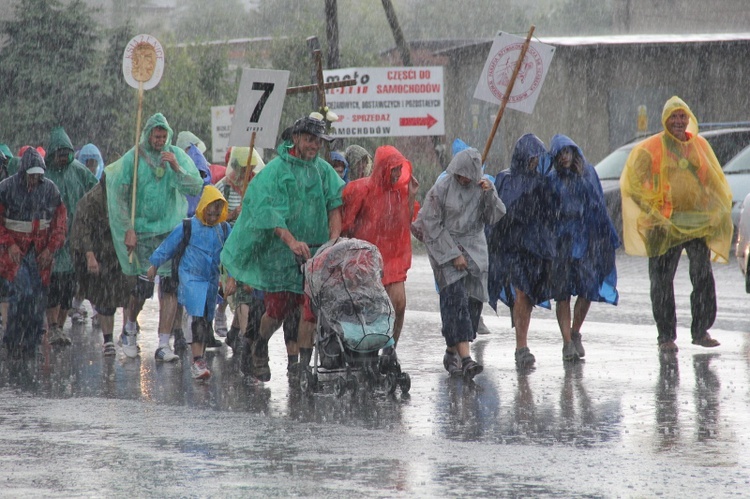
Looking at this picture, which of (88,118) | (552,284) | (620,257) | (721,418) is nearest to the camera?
(721,418)

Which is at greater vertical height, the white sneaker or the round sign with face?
the round sign with face

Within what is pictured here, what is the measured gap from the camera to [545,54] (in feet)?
40.2

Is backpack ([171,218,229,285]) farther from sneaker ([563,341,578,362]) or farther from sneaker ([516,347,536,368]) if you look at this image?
sneaker ([563,341,578,362])

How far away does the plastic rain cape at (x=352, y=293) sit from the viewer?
8750 millimetres

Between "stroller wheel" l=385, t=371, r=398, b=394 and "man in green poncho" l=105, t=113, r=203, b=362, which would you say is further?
"man in green poncho" l=105, t=113, r=203, b=362

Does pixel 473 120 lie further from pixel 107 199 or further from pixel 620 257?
pixel 107 199

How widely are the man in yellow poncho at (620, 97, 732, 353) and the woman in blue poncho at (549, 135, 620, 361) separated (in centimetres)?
53

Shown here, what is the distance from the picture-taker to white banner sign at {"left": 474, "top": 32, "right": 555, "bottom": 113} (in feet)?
39.8

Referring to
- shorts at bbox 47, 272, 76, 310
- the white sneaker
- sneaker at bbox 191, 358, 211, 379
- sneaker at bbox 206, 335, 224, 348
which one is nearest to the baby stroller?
sneaker at bbox 191, 358, 211, 379

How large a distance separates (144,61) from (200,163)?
112 centimetres

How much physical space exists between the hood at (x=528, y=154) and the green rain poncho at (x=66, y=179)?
420cm

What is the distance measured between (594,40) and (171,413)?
30.5 meters

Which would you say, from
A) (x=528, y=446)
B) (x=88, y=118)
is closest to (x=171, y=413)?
(x=528, y=446)

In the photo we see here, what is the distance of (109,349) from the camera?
11.3 metres
